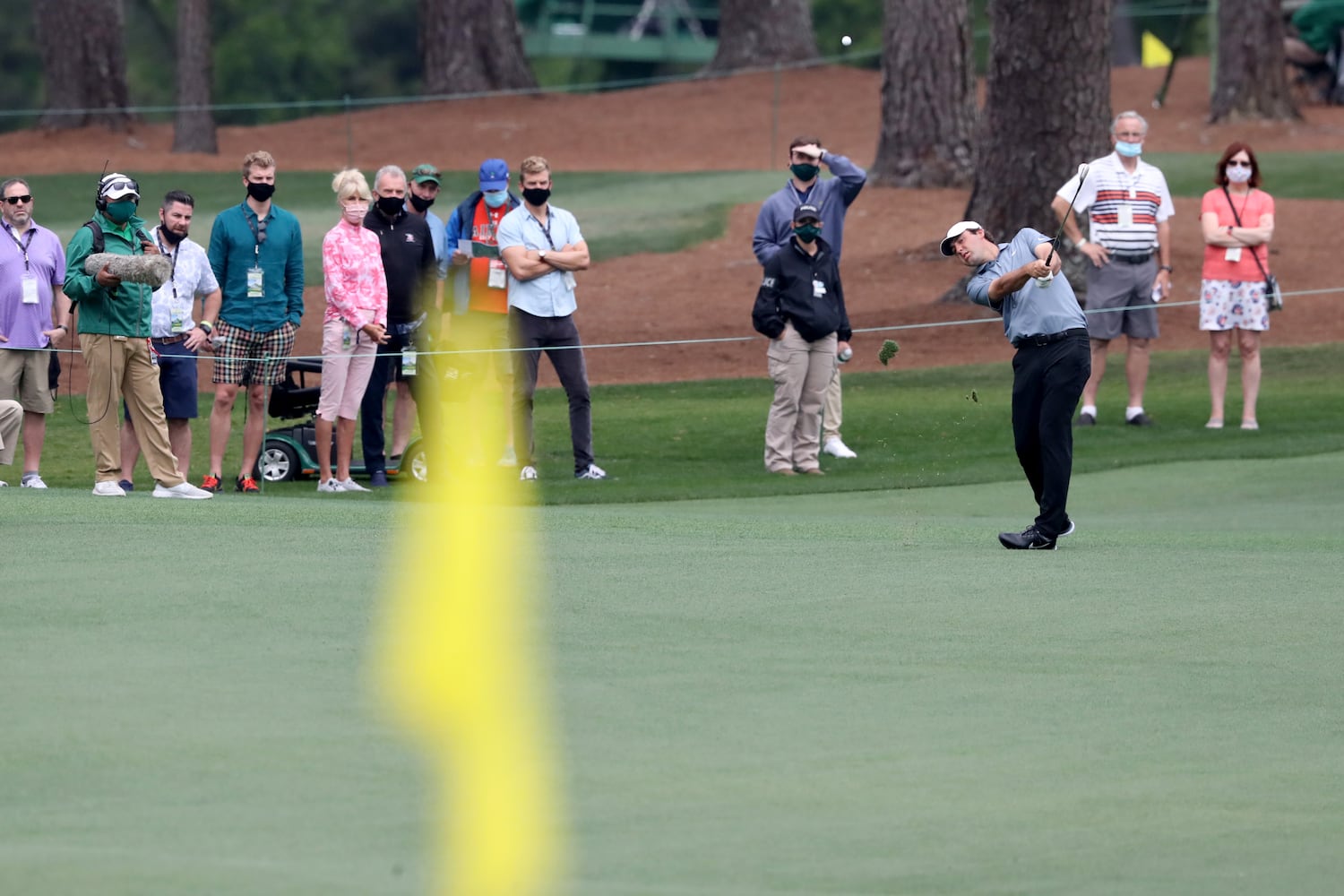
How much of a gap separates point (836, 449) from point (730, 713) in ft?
32.0

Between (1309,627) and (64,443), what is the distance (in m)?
11.8

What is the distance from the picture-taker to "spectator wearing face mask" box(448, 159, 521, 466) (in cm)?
1593

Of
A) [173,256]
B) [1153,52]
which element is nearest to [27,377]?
[173,256]

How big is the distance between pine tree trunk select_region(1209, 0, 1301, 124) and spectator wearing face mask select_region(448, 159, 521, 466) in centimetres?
2126

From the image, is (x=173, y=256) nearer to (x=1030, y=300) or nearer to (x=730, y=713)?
(x=1030, y=300)

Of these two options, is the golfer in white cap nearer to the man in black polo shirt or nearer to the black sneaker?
the black sneaker

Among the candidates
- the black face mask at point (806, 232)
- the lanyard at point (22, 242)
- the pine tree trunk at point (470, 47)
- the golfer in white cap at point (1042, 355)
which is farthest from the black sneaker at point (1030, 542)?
the pine tree trunk at point (470, 47)

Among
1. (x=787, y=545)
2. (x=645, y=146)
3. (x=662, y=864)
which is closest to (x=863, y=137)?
(x=645, y=146)

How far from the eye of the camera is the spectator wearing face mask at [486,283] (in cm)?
1593

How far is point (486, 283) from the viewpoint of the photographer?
16000 mm

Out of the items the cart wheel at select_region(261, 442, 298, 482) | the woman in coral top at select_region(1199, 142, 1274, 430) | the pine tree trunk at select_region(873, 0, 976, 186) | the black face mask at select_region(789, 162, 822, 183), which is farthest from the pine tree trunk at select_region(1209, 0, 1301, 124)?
the cart wheel at select_region(261, 442, 298, 482)

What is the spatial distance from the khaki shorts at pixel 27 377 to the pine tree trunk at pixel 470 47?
89.4 ft

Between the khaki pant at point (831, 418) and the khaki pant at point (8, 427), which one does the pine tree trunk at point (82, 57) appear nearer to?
the khaki pant at point (831, 418)

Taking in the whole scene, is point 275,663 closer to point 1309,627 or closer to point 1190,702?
point 1190,702
